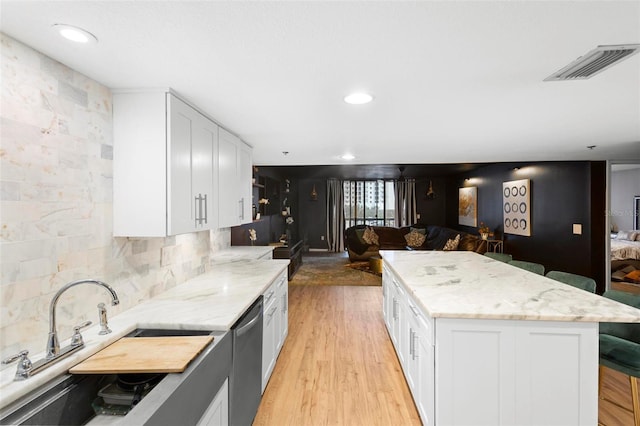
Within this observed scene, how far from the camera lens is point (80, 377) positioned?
128 centimetres

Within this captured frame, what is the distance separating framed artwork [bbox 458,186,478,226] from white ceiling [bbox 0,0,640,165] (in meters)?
4.83

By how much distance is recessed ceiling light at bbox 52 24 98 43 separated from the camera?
3.76 feet

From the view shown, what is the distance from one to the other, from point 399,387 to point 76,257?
2.53m

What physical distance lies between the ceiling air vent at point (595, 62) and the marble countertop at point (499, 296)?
1318 mm

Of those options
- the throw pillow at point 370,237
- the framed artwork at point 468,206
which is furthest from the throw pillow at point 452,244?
the throw pillow at point 370,237

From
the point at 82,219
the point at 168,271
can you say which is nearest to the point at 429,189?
the point at 168,271

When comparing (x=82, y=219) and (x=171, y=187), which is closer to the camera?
(x=82, y=219)

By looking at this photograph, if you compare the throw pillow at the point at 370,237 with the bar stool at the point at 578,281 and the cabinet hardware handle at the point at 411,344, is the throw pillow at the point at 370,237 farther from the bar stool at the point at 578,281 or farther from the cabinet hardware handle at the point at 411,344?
the cabinet hardware handle at the point at 411,344

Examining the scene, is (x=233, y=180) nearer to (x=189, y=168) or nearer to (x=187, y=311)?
(x=189, y=168)

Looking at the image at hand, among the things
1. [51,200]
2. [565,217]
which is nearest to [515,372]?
[51,200]

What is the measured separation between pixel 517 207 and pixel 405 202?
14.6ft

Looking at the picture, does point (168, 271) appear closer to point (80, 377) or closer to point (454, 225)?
point (80, 377)

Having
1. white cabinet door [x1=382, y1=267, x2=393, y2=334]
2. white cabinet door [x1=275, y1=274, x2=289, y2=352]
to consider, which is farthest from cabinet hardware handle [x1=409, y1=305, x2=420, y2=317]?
white cabinet door [x1=275, y1=274, x2=289, y2=352]

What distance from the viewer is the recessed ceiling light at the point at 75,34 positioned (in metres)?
1.15
